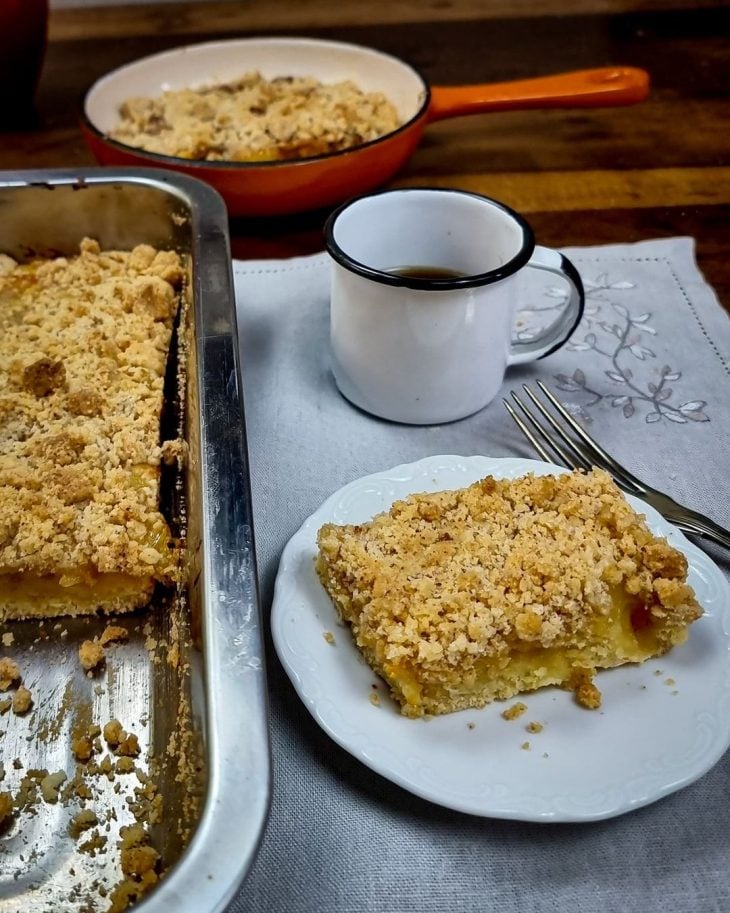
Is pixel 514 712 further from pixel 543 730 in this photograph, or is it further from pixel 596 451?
pixel 596 451

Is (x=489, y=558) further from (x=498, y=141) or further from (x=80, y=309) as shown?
(x=498, y=141)

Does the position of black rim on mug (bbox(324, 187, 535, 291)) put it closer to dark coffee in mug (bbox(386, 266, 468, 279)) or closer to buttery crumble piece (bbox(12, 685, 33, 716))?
dark coffee in mug (bbox(386, 266, 468, 279))

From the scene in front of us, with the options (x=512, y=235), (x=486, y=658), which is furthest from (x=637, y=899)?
(x=512, y=235)

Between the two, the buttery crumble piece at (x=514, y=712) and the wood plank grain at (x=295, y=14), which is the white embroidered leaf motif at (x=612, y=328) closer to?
the buttery crumble piece at (x=514, y=712)

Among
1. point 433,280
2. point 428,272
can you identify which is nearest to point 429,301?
point 433,280

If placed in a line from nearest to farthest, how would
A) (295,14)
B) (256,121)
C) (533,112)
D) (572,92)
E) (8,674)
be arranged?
(8,674) → (572,92) → (256,121) → (533,112) → (295,14)

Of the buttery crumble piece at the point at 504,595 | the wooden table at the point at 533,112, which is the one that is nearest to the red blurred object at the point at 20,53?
the wooden table at the point at 533,112

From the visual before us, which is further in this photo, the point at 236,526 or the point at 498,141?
the point at 498,141
